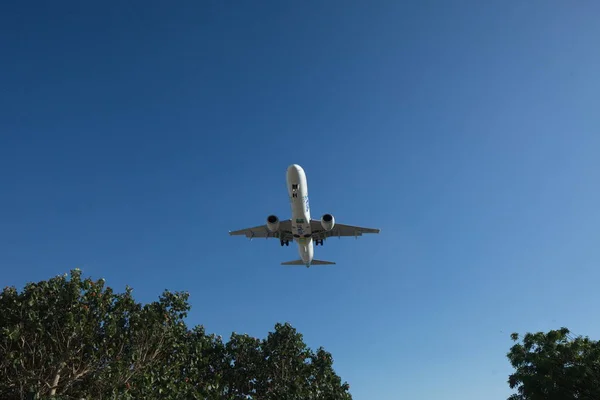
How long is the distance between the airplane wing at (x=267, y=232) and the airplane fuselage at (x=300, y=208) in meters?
1.14

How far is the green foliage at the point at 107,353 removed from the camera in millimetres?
21281

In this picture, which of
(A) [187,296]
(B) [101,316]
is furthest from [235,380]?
(B) [101,316]

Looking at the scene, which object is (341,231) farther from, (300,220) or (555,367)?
(555,367)

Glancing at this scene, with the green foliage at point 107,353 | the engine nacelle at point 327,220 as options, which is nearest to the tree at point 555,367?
the green foliage at point 107,353

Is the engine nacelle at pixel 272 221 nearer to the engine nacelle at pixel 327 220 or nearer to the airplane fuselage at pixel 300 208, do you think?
the airplane fuselage at pixel 300 208

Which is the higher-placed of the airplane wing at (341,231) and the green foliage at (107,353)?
the airplane wing at (341,231)

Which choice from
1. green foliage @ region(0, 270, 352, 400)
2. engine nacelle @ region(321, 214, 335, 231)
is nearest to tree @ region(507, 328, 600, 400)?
green foliage @ region(0, 270, 352, 400)

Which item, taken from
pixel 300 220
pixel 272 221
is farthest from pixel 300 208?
pixel 272 221

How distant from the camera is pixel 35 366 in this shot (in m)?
21.8

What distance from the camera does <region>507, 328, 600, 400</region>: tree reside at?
27422 millimetres

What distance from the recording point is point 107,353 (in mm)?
22719

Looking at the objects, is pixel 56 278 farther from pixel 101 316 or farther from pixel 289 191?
pixel 289 191

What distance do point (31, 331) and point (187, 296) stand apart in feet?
28.3

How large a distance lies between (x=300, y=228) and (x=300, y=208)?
8.61 ft
